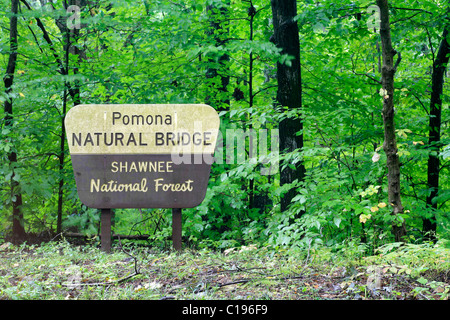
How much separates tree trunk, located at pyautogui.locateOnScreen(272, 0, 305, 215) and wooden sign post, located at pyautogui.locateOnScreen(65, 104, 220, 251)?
4.97 ft

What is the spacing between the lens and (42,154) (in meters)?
7.68

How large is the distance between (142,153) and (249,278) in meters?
2.70

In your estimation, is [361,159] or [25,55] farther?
[25,55]

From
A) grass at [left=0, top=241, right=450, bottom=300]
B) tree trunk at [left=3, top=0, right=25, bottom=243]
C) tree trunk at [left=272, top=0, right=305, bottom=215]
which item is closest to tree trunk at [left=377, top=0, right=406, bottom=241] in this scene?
grass at [left=0, top=241, right=450, bottom=300]

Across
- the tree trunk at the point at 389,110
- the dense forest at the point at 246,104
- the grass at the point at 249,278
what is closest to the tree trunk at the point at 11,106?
the dense forest at the point at 246,104

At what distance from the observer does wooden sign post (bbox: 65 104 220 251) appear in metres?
5.57

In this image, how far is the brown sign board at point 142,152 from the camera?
18.3 ft

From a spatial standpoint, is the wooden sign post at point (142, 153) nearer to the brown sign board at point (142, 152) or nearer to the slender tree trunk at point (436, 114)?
the brown sign board at point (142, 152)

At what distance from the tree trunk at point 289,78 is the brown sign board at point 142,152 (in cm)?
153

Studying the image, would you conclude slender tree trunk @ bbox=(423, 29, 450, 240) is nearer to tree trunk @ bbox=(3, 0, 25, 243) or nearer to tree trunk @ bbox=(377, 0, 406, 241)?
tree trunk @ bbox=(377, 0, 406, 241)

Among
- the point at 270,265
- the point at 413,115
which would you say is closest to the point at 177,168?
the point at 270,265
